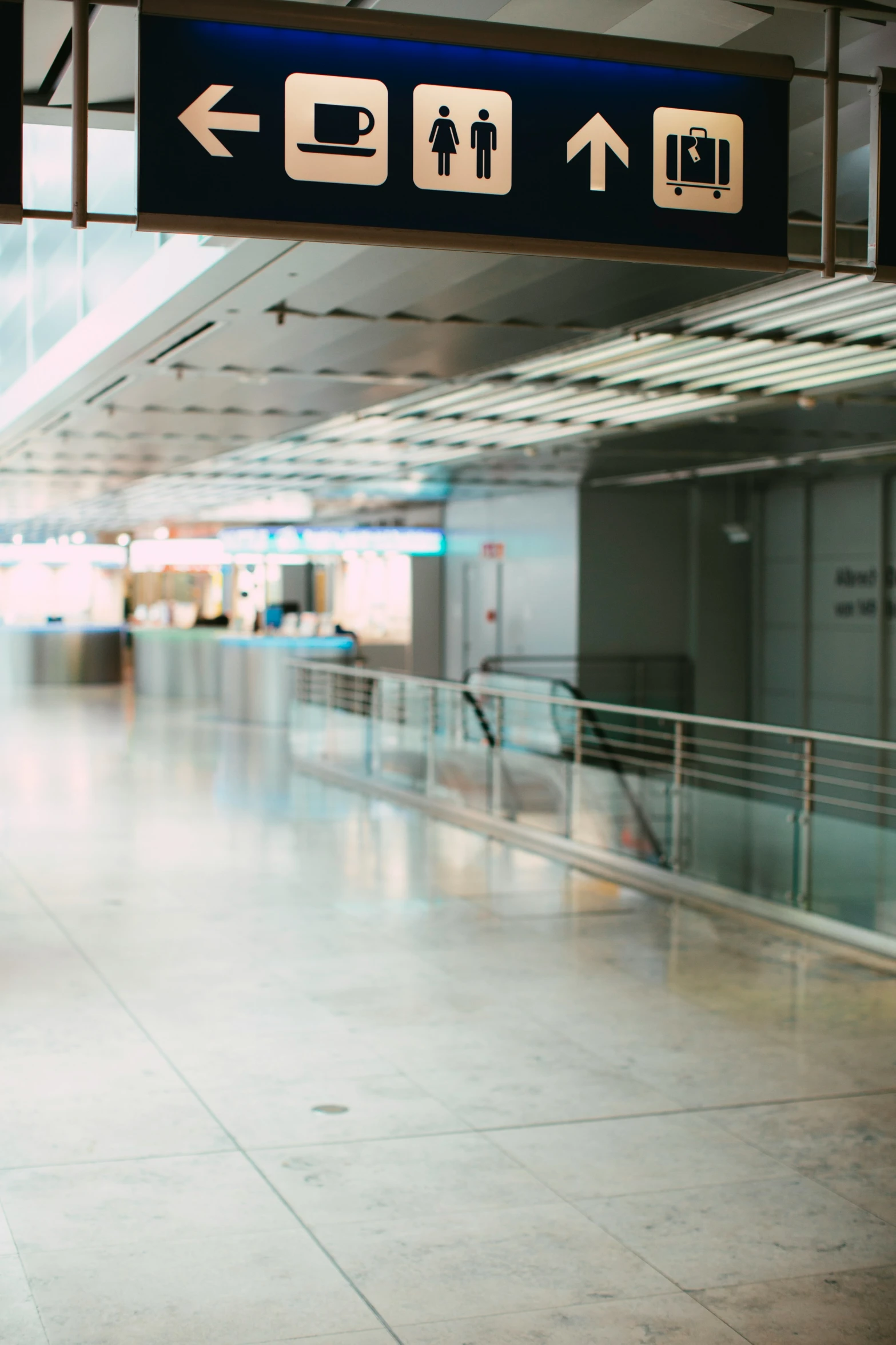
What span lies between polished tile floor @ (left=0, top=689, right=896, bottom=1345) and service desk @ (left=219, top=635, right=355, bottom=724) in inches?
432

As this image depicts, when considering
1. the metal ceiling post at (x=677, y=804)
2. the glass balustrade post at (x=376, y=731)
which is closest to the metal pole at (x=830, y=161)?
the metal ceiling post at (x=677, y=804)

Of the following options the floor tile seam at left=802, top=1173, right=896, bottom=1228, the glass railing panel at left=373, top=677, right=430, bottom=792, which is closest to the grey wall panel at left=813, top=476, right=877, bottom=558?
the glass railing panel at left=373, top=677, right=430, bottom=792

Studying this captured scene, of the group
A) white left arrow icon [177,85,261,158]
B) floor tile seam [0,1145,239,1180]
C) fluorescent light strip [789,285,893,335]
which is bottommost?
floor tile seam [0,1145,239,1180]

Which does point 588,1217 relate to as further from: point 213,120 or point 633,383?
point 633,383

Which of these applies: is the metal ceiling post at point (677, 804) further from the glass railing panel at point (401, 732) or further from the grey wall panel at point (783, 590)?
the grey wall panel at point (783, 590)

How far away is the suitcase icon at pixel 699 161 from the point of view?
11.2 feet

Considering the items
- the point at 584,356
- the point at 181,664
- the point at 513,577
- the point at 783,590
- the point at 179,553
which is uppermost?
the point at 584,356

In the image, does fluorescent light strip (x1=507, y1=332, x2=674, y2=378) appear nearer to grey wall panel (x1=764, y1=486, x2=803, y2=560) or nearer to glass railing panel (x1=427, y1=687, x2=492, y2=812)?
glass railing panel (x1=427, y1=687, x2=492, y2=812)

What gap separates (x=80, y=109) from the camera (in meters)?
3.08

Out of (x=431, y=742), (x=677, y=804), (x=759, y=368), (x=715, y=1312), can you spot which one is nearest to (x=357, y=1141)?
(x=715, y=1312)

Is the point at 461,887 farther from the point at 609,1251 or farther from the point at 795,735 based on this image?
the point at 609,1251

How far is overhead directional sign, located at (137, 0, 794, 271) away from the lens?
3061 millimetres

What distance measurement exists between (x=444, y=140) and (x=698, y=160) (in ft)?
2.16

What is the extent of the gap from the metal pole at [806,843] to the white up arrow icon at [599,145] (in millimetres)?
4852
